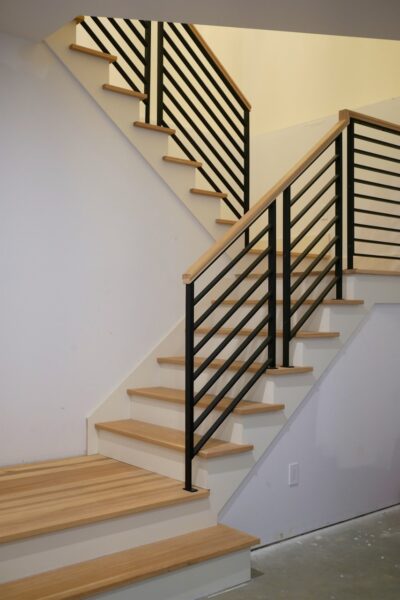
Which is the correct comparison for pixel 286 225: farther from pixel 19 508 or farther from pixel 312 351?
pixel 19 508

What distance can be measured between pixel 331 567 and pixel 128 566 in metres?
1.09

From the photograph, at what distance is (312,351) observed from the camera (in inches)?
145

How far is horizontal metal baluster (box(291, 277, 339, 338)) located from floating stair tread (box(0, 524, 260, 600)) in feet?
3.86

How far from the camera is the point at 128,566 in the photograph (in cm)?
269

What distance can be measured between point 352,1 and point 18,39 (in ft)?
6.44

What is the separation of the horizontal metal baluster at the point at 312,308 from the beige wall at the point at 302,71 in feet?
7.82

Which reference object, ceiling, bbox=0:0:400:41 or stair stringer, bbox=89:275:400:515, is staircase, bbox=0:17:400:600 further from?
ceiling, bbox=0:0:400:41

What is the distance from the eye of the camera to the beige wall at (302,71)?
5535mm

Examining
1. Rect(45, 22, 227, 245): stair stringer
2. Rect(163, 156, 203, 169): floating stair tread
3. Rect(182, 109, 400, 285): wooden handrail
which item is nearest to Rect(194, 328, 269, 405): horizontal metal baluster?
Rect(182, 109, 400, 285): wooden handrail

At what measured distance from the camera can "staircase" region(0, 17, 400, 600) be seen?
2.70 m

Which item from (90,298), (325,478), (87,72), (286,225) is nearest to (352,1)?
(286,225)

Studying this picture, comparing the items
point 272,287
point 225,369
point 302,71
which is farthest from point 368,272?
point 302,71

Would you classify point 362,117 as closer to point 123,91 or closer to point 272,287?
point 272,287

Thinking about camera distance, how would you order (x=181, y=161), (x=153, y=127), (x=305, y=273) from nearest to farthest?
(x=305, y=273)
(x=153, y=127)
(x=181, y=161)
